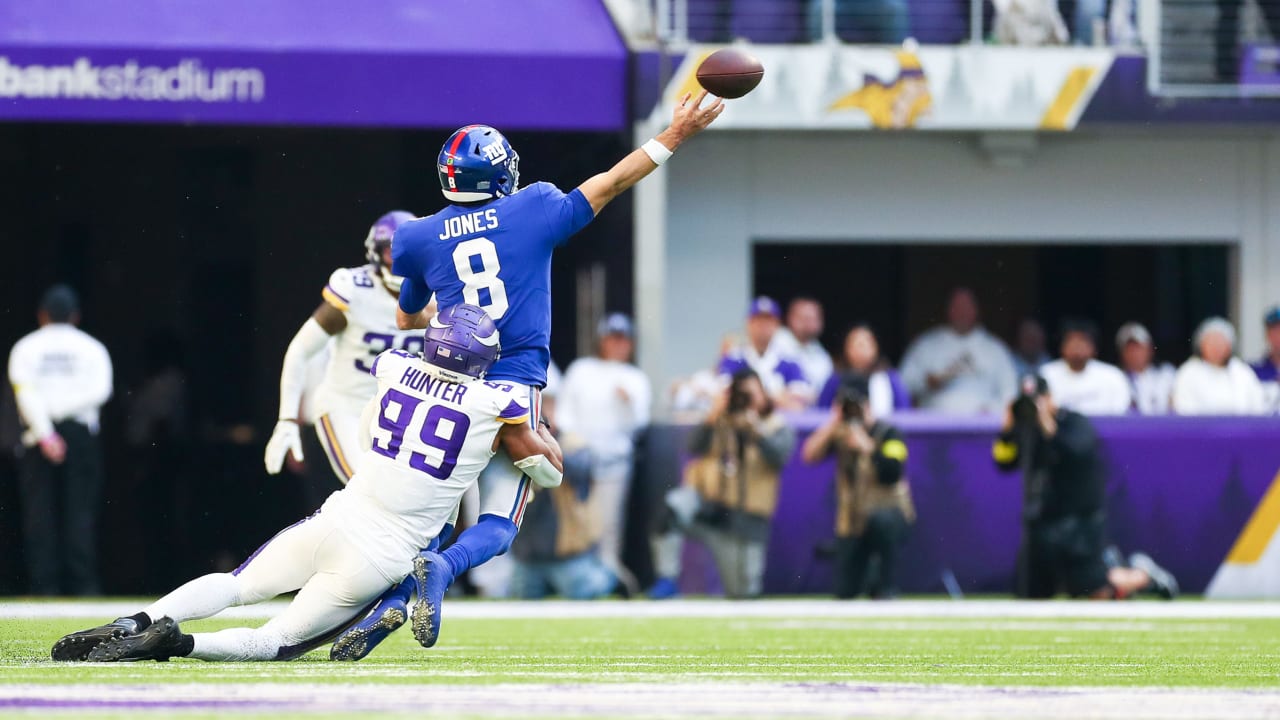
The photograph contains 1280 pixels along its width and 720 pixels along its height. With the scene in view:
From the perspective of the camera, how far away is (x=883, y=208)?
16.8m

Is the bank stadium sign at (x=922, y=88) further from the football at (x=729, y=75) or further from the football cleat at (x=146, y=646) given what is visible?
the football cleat at (x=146, y=646)

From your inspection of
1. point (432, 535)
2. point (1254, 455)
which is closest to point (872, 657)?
point (432, 535)

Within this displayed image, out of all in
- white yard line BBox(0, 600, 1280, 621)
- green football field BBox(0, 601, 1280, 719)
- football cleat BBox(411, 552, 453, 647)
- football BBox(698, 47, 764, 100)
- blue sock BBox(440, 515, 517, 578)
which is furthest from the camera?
white yard line BBox(0, 600, 1280, 621)

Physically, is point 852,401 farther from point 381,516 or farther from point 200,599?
point 200,599

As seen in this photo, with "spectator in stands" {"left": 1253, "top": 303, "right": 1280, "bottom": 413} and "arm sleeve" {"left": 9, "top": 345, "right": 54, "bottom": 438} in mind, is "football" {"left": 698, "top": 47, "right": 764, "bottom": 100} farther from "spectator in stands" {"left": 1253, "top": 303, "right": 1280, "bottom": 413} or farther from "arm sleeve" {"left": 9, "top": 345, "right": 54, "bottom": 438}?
"spectator in stands" {"left": 1253, "top": 303, "right": 1280, "bottom": 413}

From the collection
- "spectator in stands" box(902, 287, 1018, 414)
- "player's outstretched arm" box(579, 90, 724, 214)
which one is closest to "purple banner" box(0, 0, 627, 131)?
"spectator in stands" box(902, 287, 1018, 414)

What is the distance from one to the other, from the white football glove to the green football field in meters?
0.90

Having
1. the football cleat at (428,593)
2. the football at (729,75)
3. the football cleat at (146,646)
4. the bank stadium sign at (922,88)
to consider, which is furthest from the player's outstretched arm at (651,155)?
the bank stadium sign at (922,88)

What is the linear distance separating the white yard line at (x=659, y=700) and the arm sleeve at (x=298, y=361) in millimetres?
3184

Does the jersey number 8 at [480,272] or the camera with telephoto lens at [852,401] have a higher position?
the jersey number 8 at [480,272]

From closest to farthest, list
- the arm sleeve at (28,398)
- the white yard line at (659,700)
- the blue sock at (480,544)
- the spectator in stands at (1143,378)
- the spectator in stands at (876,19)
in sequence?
the white yard line at (659,700) < the blue sock at (480,544) < the arm sleeve at (28,398) < the spectator in stands at (1143,378) < the spectator in stands at (876,19)

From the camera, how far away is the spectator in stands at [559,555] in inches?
530

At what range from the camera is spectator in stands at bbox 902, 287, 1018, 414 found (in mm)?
14930

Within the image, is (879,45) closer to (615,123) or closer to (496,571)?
(615,123)
